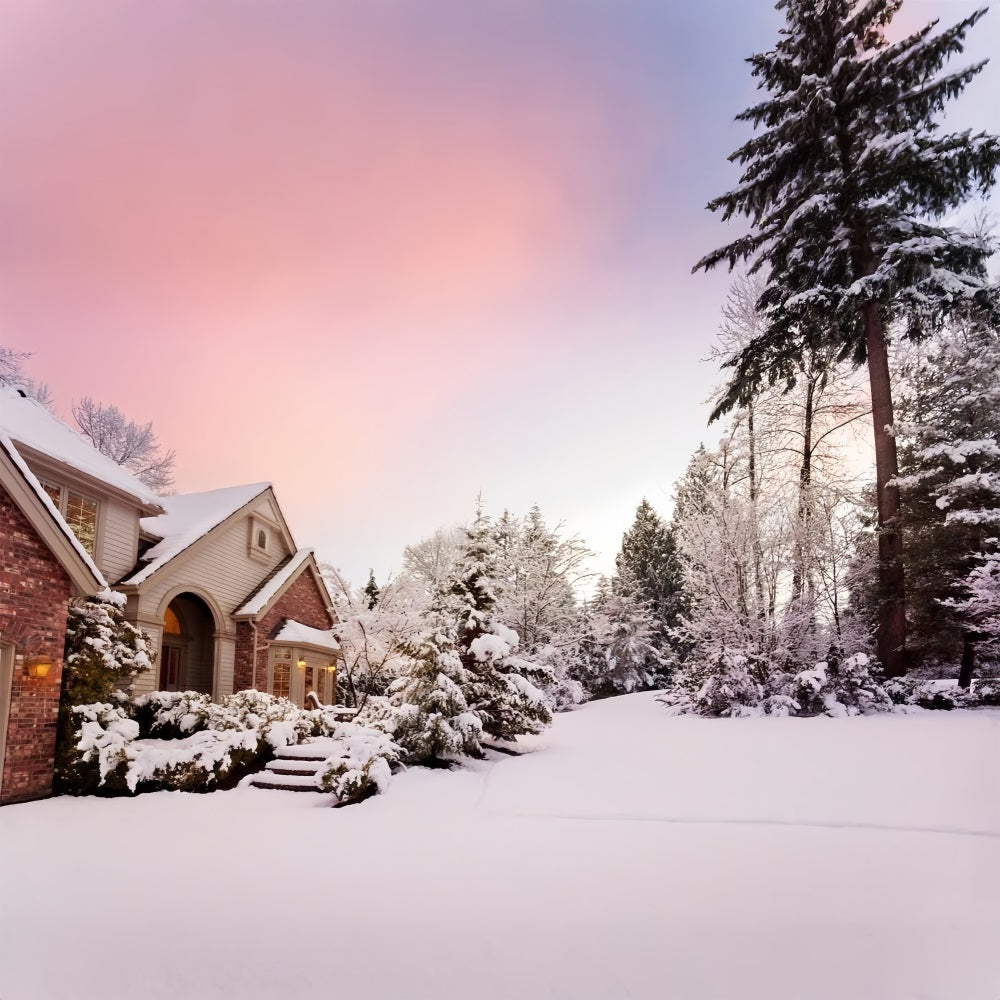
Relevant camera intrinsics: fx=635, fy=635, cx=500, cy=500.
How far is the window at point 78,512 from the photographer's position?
12.5m

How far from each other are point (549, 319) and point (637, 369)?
7.45 feet

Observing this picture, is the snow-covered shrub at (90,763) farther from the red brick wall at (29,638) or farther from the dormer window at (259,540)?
the dormer window at (259,540)

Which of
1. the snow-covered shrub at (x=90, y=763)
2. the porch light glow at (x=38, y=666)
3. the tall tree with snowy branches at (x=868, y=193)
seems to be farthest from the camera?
the tall tree with snowy branches at (x=868, y=193)

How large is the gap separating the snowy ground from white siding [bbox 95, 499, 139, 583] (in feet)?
20.4

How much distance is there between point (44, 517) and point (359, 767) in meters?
5.49

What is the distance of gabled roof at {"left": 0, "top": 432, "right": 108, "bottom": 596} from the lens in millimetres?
8305

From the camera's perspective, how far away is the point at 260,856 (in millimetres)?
5859

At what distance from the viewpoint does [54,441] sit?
502 inches

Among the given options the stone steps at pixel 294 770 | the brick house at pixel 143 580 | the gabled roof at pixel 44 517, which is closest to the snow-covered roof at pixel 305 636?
the brick house at pixel 143 580

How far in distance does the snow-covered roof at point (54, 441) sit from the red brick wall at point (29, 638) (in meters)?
3.69

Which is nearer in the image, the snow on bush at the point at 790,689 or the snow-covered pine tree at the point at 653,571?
the snow on bush at the point at 790,689

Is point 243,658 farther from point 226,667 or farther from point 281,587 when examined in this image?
point 281,587

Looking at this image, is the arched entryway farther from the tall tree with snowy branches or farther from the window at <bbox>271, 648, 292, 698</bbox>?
the tall tree with snowy branches

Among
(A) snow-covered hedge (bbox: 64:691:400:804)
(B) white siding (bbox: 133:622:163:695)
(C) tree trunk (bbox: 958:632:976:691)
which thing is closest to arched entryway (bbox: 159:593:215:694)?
(B) white siding (bbox: 133:622:163:695)
